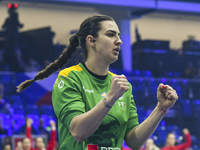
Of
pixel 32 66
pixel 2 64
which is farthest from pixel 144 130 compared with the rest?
pixel 32 66

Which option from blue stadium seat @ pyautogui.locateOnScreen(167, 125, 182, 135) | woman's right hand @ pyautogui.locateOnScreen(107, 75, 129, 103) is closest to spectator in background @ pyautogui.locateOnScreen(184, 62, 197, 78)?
blue stadium seat @ pyautogui.locateOnScreen(167, 125, 182, 135)

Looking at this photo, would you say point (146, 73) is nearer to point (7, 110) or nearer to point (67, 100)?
point (7, 110)

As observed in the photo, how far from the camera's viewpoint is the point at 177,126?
36.4 feet

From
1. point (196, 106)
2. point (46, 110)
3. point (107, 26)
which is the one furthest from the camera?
point (196, 106)

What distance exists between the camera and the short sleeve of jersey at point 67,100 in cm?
162

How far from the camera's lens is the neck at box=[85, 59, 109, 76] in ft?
6.07

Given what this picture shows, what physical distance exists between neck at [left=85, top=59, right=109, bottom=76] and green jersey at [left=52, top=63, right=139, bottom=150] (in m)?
0.03

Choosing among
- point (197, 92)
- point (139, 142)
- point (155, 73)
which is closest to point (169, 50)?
point (155, 73)

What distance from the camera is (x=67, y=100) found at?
1668mm

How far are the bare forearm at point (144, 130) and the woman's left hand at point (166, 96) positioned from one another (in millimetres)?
44

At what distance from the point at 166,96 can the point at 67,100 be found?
0.54 meters

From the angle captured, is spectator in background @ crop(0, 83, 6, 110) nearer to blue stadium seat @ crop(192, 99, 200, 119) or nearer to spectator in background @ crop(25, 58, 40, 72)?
spectator in background @ crop(25, 58, 40, 72)

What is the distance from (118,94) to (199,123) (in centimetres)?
1023

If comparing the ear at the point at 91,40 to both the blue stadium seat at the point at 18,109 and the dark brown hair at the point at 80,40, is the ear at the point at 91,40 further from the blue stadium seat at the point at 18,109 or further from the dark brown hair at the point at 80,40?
the blue stadium seat at the point at 18,109
